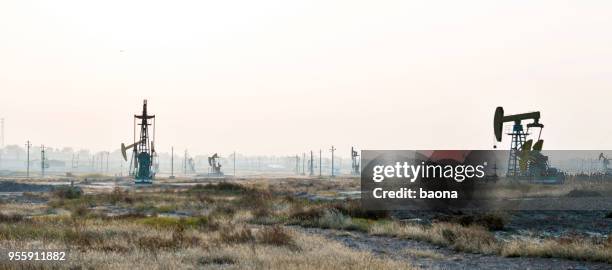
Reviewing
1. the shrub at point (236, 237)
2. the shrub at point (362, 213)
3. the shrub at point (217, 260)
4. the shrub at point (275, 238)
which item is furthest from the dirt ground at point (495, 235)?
the shrub at point (217, 260)

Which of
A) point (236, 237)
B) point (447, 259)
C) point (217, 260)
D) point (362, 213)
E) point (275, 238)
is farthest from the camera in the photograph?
point (362, 213)

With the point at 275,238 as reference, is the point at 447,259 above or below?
below

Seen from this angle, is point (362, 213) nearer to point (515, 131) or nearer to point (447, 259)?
point (447, 259)

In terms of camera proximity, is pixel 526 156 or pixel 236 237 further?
pixel 526 156

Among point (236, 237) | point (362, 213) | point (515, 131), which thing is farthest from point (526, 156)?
point (236, 237)

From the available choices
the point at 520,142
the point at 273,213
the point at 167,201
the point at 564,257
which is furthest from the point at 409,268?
the point at 520,142

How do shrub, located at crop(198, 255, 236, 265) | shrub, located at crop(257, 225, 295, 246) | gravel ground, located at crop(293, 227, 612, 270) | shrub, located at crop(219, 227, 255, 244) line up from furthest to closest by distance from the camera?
shrub, located at crop(219, 227, 255, 244) < shrub, located at crop(257, 225, 295, 246) < gravel ground, located at crop(293, 227, 612, 270) < shrub, located at crop(198, 255, 236, 265)

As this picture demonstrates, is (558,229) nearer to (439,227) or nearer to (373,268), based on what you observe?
(439,227)

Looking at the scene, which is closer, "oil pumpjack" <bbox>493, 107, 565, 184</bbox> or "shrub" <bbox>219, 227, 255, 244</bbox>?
"shrub" <bbox>219, 227, 255, 244</bbox>

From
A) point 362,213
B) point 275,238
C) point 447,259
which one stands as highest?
point 275,238

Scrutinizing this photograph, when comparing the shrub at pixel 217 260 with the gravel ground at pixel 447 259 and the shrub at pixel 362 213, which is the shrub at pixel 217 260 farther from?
the shrub at pixel 362 213

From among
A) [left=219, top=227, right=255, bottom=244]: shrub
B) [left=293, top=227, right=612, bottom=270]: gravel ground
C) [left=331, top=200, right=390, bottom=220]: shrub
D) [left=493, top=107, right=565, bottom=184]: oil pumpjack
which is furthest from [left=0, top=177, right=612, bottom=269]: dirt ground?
[left=493, top=107, right=565, bottom=184]: oil pumpjack

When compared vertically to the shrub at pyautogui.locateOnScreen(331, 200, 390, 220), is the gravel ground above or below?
below

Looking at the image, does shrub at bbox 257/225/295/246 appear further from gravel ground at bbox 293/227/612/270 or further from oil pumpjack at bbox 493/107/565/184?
oil pumpjack at bbox 493/107/565/184
